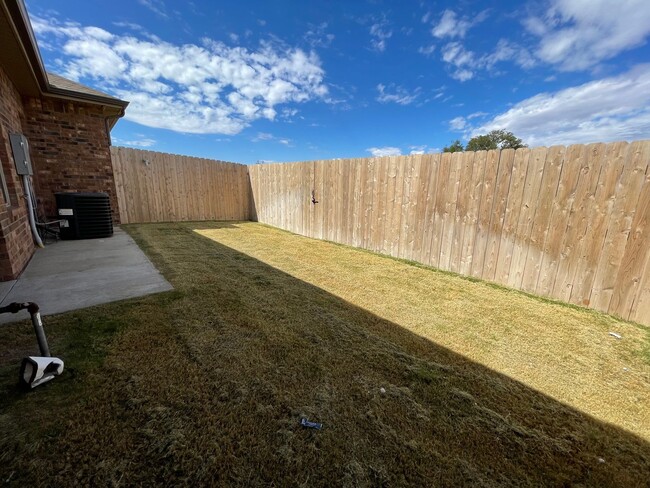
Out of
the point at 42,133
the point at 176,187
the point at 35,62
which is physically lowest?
the point at 176,187

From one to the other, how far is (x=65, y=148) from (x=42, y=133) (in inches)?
16.5

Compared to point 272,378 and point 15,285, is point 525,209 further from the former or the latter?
point 15,285

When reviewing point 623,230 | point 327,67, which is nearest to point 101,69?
point 327,67

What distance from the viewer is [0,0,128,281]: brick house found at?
3.22m

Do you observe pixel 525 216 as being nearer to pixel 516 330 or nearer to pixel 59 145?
pixel 516 330

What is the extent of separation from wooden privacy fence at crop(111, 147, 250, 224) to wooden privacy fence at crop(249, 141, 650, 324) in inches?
227

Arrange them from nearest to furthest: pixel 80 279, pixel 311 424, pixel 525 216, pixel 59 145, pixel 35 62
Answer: pixel 311 424
pixel 80 279
pixel 525 216
pixel 35 62
pixel 59 145

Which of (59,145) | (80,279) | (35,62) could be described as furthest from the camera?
(59,145)

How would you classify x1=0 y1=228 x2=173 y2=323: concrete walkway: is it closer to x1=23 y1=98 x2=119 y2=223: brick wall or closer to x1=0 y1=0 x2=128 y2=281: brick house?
x1=0 y1=0 x2=128 y2=281: brick house

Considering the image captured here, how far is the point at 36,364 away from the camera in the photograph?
4.62 feet

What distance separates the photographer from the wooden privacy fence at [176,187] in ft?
25.3

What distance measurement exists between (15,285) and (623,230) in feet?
20.9

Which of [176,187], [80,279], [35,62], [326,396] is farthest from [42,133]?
[326,396]

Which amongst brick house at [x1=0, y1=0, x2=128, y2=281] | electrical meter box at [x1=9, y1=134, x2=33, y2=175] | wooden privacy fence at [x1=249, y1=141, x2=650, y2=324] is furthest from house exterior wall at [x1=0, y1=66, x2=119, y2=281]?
wooden privacy fence at [x1=249, y1=141, x2=650, y2=324]
